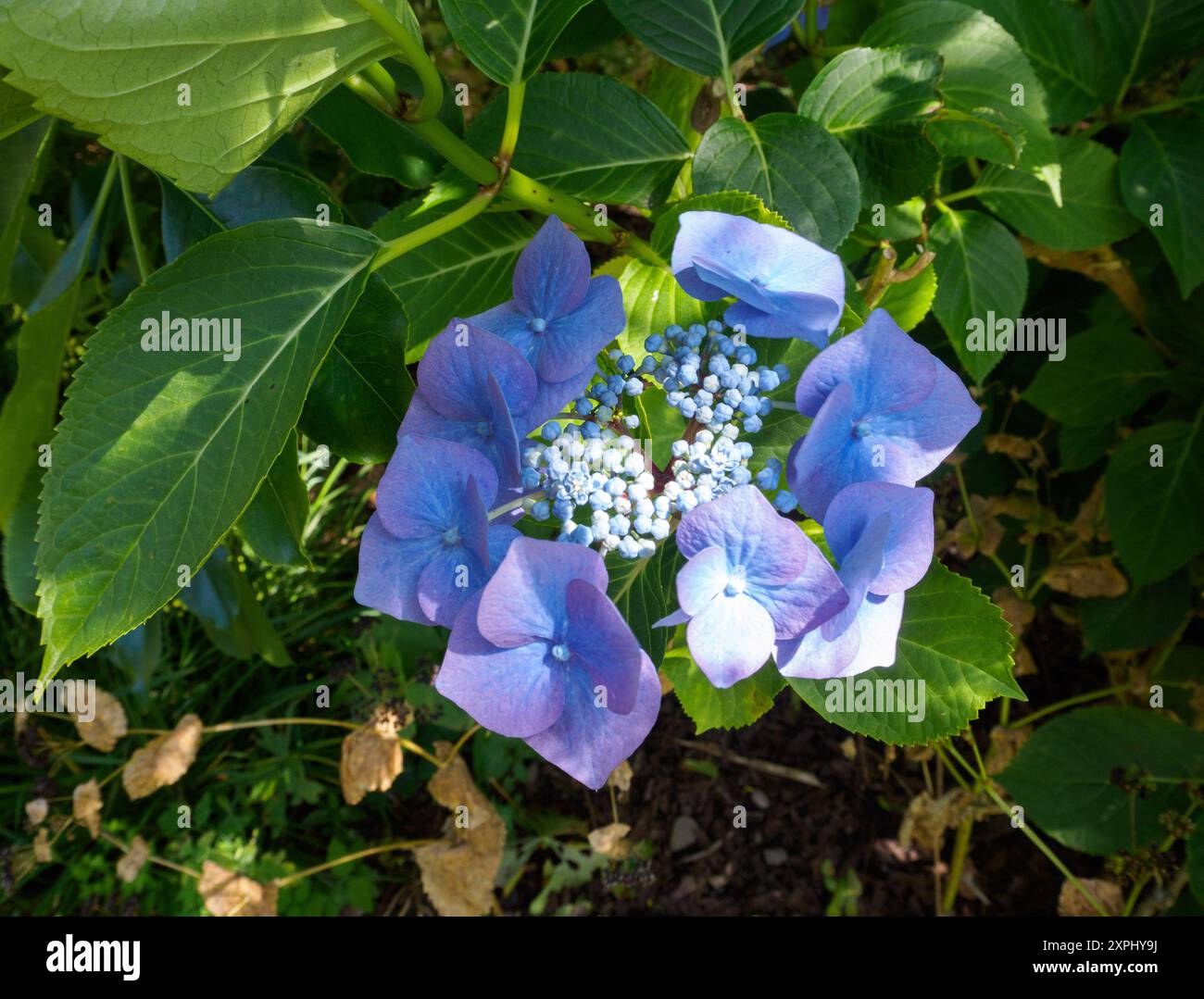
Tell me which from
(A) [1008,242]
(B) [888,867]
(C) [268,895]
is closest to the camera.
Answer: (A) [1008,242]

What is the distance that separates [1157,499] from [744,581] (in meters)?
1.05

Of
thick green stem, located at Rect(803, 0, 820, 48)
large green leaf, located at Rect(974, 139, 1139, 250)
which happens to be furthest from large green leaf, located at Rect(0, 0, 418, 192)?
large green leaf, located at Rect(974, 139, 1139, 250)

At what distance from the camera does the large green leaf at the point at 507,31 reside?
0.71 m

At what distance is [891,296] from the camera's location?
836 millimetres

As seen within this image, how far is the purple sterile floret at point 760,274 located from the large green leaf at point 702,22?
0.30 metres

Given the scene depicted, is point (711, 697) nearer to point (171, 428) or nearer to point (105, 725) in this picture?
point (171, 428)

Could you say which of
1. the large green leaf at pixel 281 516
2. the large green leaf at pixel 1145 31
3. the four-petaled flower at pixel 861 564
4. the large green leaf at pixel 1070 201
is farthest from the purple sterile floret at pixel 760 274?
the large green leaf at pixel 1145 31

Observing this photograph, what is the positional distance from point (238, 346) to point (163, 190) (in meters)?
0.44

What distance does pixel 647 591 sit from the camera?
27.0 inches

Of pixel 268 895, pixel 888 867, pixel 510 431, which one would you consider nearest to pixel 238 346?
pixel 510 431

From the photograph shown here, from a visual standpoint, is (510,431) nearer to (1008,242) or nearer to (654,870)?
(1008,242)

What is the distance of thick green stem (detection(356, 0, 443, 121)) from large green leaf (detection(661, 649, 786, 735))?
47cm

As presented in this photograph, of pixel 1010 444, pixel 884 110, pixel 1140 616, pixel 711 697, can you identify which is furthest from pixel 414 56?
pixel 1140 616

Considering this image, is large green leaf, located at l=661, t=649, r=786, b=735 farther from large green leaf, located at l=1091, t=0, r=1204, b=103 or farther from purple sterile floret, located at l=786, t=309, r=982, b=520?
large green leaf, located at l=1091, t=0, r=1204, b=103
